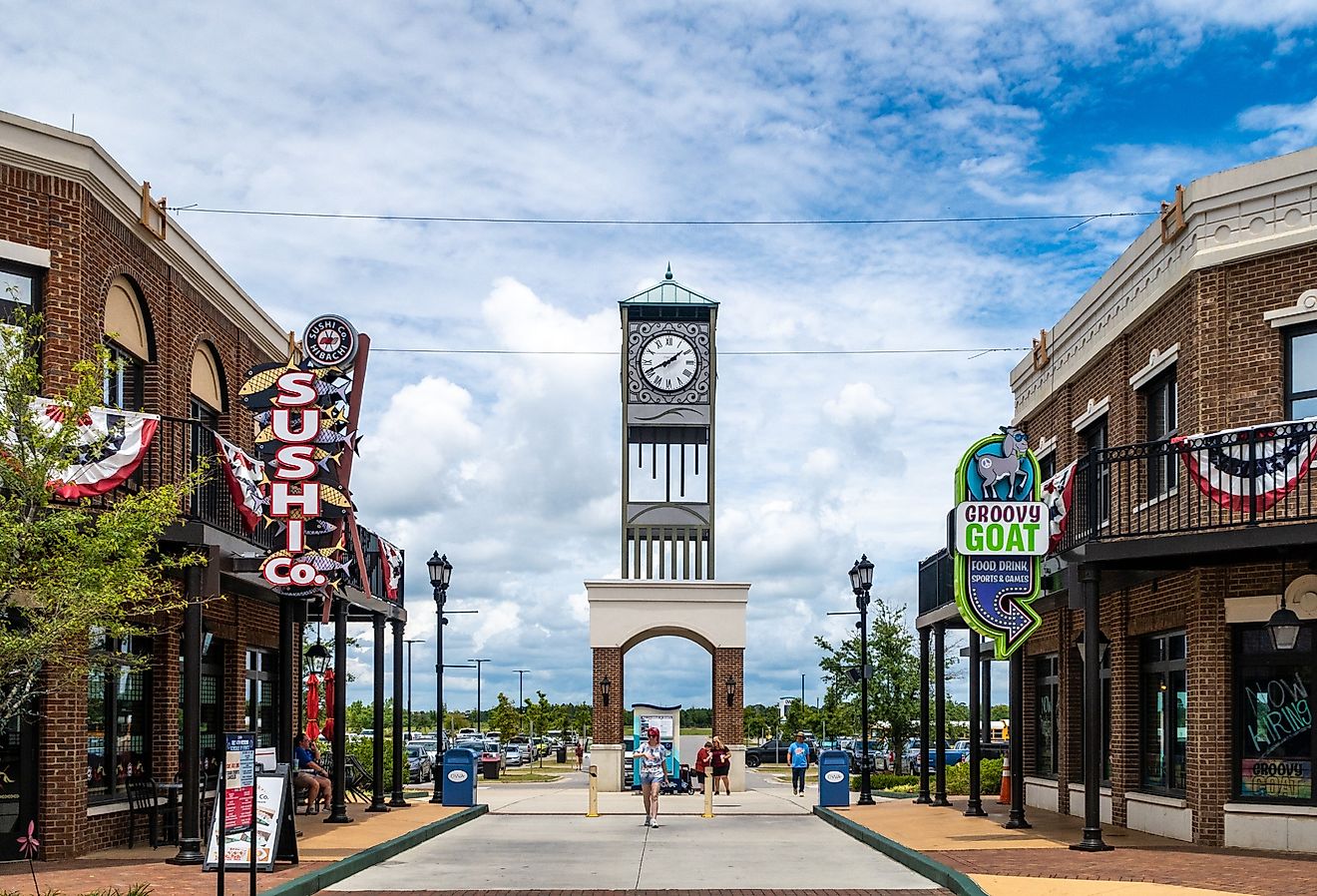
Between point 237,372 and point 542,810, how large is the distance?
1096cm

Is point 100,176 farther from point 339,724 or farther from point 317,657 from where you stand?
point 317,657

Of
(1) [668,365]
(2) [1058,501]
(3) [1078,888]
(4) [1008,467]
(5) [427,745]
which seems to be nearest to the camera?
(3) [1078,888]

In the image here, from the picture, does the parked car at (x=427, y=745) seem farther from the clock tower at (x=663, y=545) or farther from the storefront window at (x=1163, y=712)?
the storefront window at (x=1163, y=712)

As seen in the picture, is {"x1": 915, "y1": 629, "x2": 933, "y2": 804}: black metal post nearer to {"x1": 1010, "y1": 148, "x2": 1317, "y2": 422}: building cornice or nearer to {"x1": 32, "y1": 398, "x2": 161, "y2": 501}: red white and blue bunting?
{"x1": 1010, "y1": 148, "x2": 1317, "y2": 422}: building cornice

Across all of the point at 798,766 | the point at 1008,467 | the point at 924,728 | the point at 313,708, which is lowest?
the point at 798,766

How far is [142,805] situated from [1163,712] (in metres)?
14.0

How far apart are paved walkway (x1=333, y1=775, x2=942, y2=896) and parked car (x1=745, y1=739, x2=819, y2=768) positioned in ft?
128

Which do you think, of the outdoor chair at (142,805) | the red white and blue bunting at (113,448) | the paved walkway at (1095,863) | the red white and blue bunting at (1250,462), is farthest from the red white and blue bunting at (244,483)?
the red white and blue bunting at (1250,462)

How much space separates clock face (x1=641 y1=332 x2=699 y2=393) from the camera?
42625mm

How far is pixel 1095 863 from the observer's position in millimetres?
17516

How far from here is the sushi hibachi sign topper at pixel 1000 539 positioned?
68.8ft

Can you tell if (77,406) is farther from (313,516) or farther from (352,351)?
(352,351)

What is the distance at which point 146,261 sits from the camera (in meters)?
22.0

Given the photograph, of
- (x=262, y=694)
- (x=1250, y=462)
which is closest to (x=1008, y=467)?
(x=1250, y=462)
